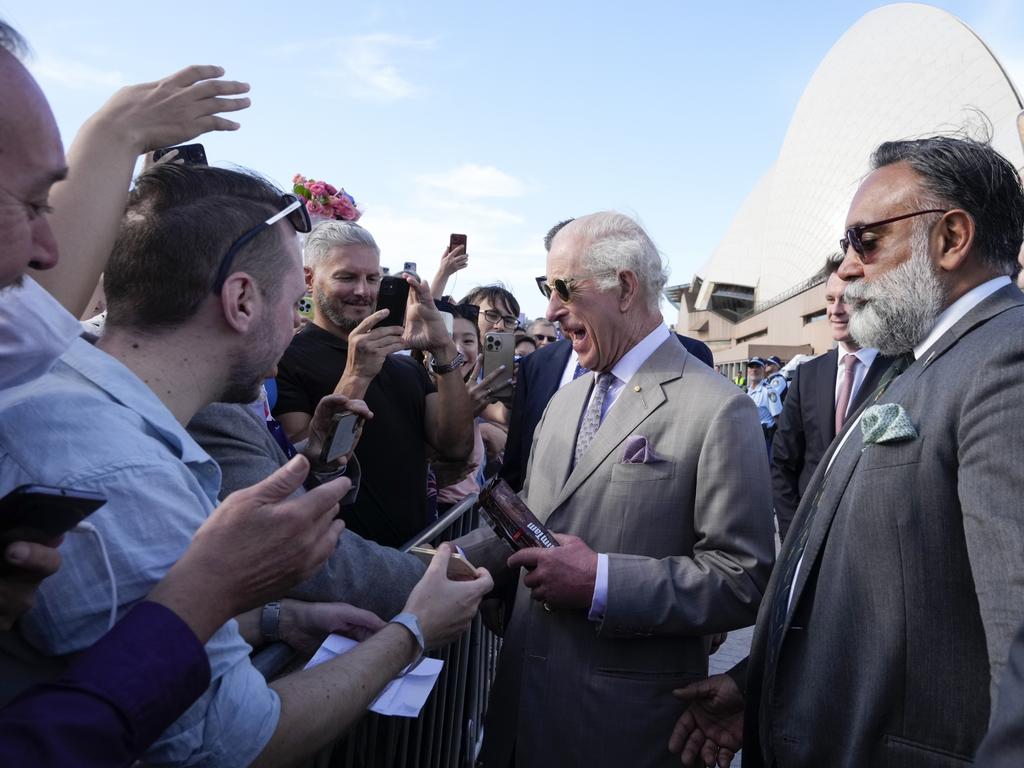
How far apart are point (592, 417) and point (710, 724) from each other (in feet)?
3.34

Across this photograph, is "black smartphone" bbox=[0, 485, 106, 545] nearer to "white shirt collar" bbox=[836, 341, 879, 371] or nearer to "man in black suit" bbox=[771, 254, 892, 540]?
"man in black suit" bbox=[771, 254, 892, 540]

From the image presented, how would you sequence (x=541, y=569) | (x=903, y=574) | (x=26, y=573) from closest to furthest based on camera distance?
1. (x=26, y=573)
2. (x=903, y=574)
3. (x=541, y=569)

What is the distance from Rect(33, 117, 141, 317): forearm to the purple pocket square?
1.51m

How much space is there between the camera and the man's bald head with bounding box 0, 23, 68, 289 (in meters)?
1.13

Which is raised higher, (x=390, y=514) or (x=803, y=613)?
(x=803, y=613)

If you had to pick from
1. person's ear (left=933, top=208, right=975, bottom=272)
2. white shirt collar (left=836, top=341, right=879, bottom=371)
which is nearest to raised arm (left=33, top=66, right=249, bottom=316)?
person's ear (left=933, top=208, right=975, bottom=272)

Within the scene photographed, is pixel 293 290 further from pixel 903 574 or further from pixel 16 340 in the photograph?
pixel 903 574

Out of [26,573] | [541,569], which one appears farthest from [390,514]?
[26,573]

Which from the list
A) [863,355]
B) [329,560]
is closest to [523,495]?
[329,560]

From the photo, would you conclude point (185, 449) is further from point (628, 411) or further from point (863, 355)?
point (863, 355)

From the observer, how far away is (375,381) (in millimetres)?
3369

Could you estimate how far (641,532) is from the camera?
2316 mm

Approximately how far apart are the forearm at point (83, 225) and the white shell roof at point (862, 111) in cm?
3143

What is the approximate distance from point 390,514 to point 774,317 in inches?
1909
